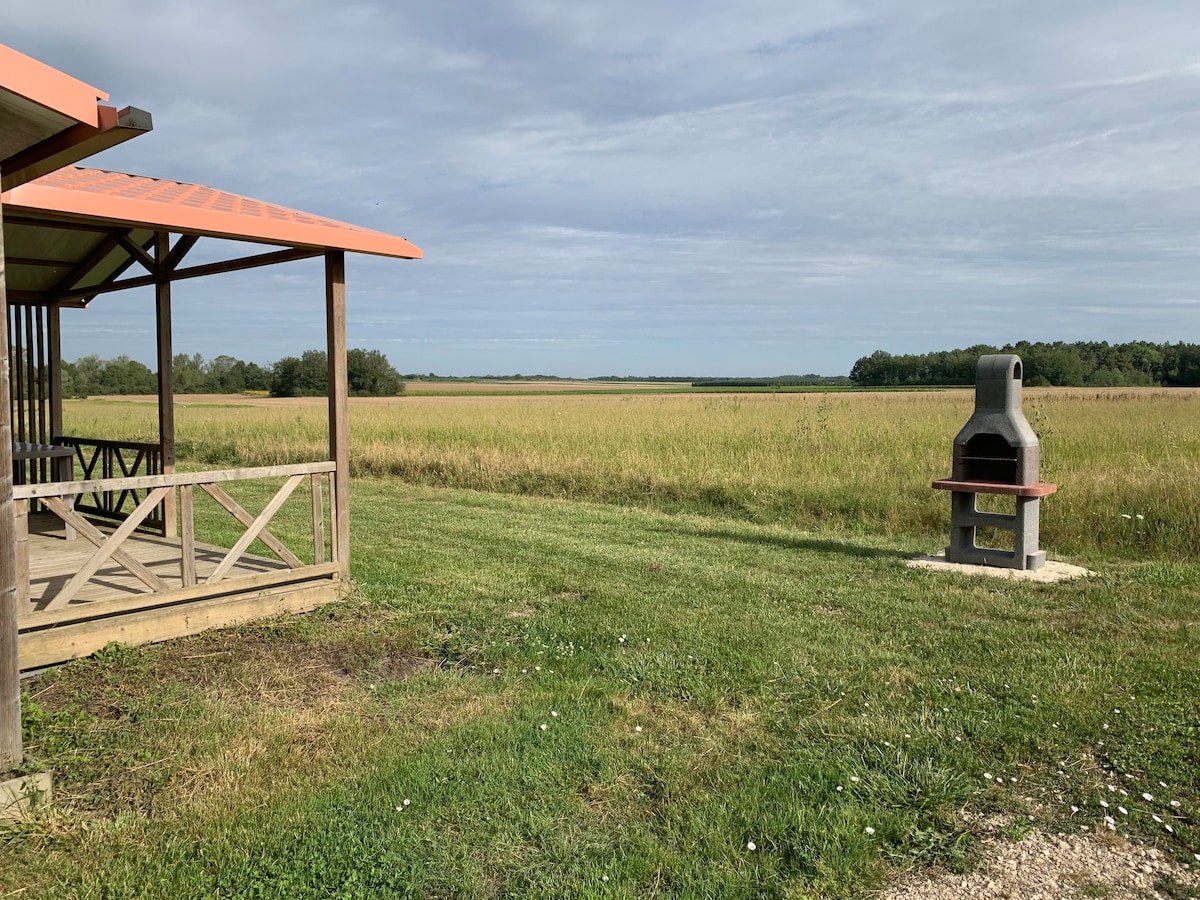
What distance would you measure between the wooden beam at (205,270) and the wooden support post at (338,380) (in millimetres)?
207

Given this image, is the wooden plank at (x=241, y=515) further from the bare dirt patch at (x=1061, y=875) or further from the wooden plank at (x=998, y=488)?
the wooden plank at (x=998, y=488)

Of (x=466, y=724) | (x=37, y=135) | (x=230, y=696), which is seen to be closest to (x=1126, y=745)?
(x=466, y=724)

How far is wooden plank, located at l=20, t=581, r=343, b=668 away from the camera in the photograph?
15.9ft

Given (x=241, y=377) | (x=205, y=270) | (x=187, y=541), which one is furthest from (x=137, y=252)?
(x=241, y=377)

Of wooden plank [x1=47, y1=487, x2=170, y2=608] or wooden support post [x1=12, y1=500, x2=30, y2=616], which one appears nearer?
wooden support post [x1=12, y1=500, x2=30, y2=616]

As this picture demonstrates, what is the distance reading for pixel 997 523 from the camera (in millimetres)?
7512

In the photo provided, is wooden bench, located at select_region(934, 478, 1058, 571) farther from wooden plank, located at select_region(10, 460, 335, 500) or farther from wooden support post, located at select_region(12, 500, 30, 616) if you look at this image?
wooden support post, located at select_region(12, 500, 30, 616)

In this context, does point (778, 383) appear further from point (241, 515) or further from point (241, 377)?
point (241, 515)

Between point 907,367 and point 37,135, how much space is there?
70.4 metres

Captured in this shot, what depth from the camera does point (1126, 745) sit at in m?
3.79

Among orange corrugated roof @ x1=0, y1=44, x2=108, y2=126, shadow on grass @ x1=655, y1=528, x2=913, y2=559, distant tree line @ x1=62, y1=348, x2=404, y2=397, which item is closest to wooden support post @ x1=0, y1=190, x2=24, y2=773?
orange corrugated roof @ x1=0, y1=44, x2=108, y2=126

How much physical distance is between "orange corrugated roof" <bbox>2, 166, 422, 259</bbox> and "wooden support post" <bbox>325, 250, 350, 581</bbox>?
26cm

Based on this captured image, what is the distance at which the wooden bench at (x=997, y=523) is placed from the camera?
288 inches

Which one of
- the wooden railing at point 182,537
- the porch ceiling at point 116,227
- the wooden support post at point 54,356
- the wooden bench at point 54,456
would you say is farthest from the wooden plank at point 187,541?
the wooden support post at point 54,356
